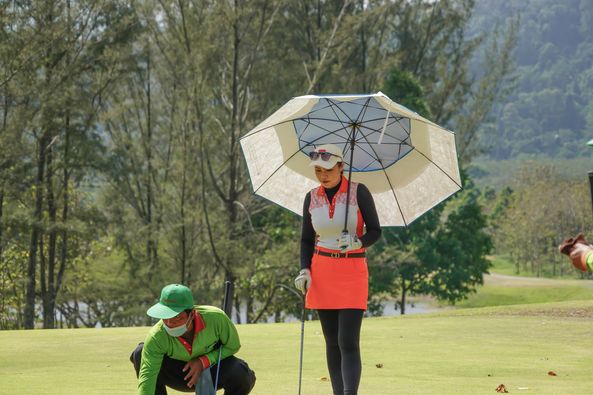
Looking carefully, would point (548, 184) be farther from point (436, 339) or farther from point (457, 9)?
point (436, 339)

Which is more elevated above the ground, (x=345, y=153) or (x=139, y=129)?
(x=139, y=129)

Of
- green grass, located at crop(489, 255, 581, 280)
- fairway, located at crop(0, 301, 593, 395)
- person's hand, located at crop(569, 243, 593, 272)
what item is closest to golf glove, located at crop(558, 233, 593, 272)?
person's hand, located at crop(569, 243, 593, 272)

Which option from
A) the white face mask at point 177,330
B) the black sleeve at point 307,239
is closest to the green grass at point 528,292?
the black sleeve at point 307,239

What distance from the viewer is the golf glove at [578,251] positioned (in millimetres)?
3902

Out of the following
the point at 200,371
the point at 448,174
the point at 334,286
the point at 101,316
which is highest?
the point at 448,174

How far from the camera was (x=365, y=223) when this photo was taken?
22.1ft

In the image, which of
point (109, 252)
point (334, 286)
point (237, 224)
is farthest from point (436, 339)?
point (109, 252)

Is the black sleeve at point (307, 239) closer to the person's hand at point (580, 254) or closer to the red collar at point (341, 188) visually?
the red collar at point (341, 188)

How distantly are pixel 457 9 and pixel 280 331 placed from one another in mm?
32191

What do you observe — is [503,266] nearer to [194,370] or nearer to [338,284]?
[338,284]

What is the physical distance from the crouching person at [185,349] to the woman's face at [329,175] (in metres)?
1.17

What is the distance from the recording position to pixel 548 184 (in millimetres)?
78750

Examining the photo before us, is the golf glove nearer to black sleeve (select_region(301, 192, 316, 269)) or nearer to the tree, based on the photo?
black sleeve (select_region(301, 192, 316, 269))

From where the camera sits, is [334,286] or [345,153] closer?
[334,286]
